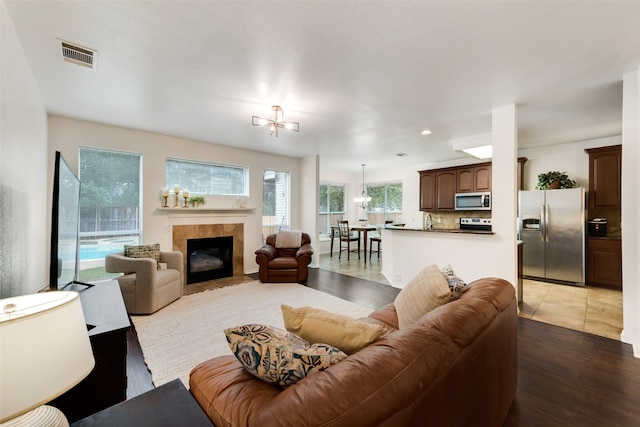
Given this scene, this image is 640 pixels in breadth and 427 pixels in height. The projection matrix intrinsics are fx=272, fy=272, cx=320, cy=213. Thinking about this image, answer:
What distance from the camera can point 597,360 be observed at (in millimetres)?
2348

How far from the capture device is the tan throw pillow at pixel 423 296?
1604 mm

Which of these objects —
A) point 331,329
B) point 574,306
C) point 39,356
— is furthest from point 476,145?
point 39,356

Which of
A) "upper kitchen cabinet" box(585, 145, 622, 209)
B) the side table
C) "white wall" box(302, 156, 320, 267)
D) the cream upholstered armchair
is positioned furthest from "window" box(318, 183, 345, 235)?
the side table

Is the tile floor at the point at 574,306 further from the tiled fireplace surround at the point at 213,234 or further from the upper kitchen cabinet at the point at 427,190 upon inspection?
the tiled fireplace surround at the point at 213,234

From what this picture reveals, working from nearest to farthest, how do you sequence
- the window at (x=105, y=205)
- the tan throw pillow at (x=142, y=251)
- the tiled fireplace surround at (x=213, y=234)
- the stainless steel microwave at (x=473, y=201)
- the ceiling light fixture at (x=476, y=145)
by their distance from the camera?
the tan throw pillow at (x=142, y=251)
the window at (x=105, y=205)
the ceiling light fixture at (x=476, y=145)
the tiled fireplace surround at (x=213, y=234)
the stainless steel microwave at (x=473, y=201)

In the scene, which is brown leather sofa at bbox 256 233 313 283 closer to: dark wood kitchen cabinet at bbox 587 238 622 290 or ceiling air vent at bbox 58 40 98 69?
ceiling air vent at bbox 58 40 98 69

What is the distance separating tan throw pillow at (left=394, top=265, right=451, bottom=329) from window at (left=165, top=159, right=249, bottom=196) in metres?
4.37

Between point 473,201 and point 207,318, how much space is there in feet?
18.0

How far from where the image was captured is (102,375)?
1.58m

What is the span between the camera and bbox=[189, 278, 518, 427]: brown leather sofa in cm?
76

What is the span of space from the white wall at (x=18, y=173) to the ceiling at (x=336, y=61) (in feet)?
0.66

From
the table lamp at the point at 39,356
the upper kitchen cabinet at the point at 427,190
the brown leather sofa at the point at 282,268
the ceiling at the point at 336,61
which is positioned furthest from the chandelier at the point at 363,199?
the table lamp at the point at 39,356

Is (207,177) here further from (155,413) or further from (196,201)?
(155,413)

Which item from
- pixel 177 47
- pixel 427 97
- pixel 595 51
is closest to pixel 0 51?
pixel 177 47
